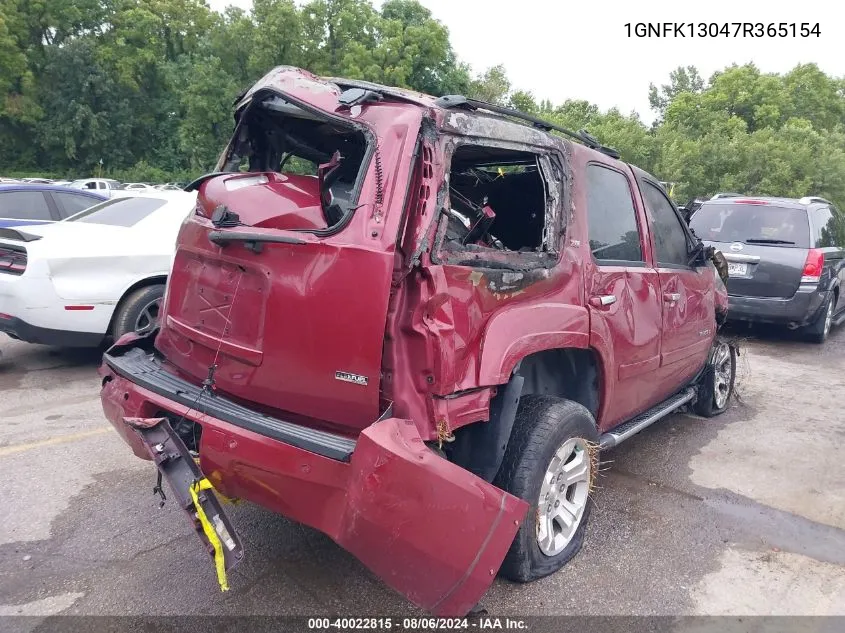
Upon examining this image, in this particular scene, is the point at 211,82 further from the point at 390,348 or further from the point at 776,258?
the point at 390,348

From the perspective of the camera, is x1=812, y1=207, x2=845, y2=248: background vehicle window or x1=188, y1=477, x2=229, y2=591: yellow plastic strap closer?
x1=188, y1=477, x2=229, y2=591: yellow plastic strap

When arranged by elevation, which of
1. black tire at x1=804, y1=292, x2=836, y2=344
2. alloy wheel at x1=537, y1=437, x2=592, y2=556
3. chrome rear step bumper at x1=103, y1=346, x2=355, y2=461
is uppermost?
chrome rear step bumper at x1=103, y1=346, x2=355, y2=461

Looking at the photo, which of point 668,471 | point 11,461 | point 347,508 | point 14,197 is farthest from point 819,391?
point 14,197

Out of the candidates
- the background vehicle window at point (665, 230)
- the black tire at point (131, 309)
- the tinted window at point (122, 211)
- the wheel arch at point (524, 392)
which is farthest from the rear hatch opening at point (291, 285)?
the tinted window at point (122, 211)

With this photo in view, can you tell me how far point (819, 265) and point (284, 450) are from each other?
25.4 feet

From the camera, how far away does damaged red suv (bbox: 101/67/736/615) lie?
2.27m

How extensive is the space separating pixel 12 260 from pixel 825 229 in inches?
369

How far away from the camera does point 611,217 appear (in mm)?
3668

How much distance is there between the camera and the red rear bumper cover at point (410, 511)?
219 cm

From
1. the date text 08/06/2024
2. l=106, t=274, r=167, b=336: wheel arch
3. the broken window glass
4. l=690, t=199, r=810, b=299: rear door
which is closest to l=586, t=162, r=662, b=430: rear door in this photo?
the broken window glass

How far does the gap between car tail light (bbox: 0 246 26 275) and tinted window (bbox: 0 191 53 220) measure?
2691 millimetres

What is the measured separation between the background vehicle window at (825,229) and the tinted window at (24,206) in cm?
958

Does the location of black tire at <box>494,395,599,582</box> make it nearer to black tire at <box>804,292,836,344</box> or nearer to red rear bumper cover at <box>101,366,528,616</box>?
red rear bumper cover at <box>101,366,528,616</box>

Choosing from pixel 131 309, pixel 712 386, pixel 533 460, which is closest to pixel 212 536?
pixel 533 460
